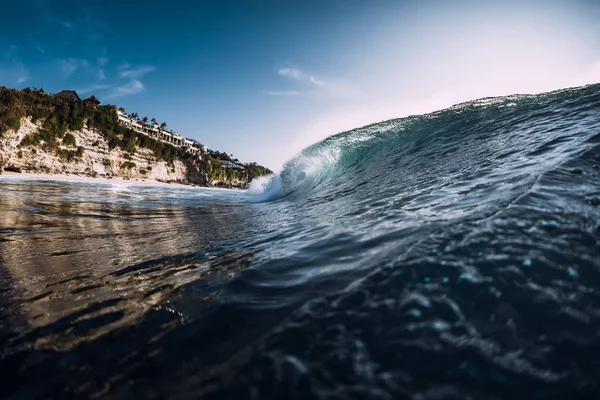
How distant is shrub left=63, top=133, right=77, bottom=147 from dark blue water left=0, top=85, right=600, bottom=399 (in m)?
42.5

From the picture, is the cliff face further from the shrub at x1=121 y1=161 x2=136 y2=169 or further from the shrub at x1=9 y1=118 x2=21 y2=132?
the shrub at x1=9 y1=118 x2=21 y2=132

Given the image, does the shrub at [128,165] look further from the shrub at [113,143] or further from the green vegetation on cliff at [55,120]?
the shrub at [113,143]

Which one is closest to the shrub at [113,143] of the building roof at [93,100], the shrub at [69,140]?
the shrub at [69,140]

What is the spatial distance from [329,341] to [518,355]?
1.96ft

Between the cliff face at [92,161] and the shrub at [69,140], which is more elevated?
the shrub at [69,140]

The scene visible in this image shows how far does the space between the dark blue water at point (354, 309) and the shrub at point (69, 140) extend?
42.5m

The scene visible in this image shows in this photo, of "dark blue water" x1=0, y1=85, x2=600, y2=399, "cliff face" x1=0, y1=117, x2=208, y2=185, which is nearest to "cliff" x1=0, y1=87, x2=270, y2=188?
"cliff face" x1=0, y1=117, x2=208, y2=185

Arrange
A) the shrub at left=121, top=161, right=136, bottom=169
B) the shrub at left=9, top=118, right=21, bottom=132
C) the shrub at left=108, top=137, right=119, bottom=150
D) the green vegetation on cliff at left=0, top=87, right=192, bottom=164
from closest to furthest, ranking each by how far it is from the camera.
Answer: the shrub at left=9, top=118, right=21, bottom=132, the green vegetation on cliff at left=0, top=87, right=192, bottom=164, the shrub at left=108, top=137, right=119, bottom=150, the shrub at left=121, top=161, right=136, bottom=169

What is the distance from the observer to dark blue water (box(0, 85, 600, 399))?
881mm

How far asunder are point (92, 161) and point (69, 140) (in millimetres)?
3942

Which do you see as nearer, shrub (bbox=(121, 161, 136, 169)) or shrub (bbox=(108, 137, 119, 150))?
shrub (bbox=(108, 137, 119, 150))

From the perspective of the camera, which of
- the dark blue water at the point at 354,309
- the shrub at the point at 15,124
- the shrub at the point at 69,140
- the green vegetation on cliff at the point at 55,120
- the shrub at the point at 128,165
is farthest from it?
the shrub at the point at 128,165

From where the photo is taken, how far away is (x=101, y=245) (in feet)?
11.1

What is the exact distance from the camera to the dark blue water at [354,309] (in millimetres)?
881
